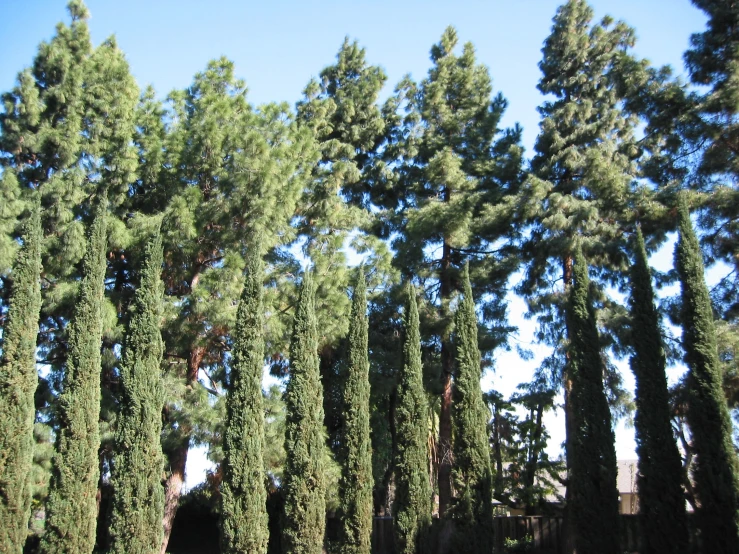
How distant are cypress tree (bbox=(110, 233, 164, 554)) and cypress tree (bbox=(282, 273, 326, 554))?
282cm

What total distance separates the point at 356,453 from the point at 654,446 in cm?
674

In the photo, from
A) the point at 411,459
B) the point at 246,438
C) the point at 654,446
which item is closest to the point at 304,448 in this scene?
the point at 246,438

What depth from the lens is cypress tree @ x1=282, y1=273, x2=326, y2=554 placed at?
532 inches

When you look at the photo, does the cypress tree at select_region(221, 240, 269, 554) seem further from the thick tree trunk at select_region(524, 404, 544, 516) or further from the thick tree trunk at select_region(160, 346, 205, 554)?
the thick tree trunk at select_region(524, 404, 544, 516)

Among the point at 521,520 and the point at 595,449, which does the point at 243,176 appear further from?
the point at 521,520

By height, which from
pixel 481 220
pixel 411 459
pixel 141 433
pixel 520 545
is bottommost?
pixel 520 545

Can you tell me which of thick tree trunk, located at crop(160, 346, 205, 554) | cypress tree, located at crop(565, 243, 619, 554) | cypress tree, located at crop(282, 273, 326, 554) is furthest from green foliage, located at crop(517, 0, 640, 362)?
thick tree trunk, located at crop(160, 346, 205, 554)

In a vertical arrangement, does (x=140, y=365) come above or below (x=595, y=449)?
above

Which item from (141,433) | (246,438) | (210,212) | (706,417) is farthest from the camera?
(210,212)

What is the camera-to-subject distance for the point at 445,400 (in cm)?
2003

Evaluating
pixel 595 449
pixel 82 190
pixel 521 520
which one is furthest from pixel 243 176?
pixel 521 520

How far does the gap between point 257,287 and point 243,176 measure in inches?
129

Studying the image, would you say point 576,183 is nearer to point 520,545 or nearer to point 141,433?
point 520,545

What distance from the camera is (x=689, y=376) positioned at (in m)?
12.6
